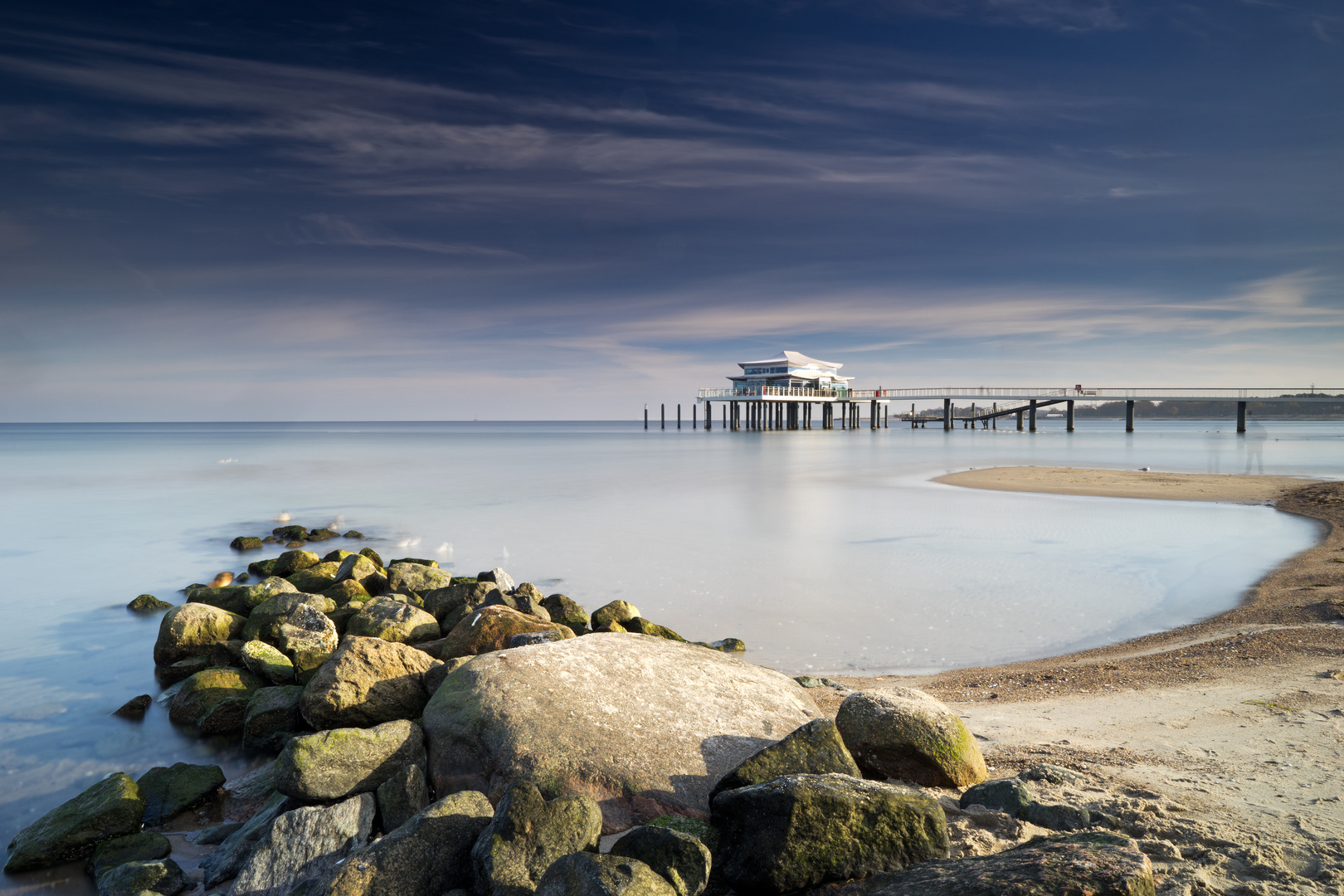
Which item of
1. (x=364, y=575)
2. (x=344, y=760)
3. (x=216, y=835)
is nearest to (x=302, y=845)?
(x=344, y=760)

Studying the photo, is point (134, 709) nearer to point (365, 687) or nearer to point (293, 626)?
point (293, 626)

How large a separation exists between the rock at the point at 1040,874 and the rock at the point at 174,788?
437 centimetres

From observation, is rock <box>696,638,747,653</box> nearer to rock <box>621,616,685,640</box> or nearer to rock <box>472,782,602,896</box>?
rock <box>621,616,685,640</box>

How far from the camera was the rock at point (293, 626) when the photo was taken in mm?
6711

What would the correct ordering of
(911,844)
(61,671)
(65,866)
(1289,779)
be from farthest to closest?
(61,671) < (65,866) < (1289,779) < (911,844)

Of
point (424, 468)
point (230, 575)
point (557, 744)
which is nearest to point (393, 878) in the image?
point (557, 744)

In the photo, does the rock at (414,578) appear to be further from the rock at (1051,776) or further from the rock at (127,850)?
the rock at (1051,776)

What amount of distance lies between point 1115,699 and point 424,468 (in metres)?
37.3

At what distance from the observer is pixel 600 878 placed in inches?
109

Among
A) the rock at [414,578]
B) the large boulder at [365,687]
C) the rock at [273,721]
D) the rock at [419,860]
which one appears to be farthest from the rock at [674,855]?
the rock at [414,578]

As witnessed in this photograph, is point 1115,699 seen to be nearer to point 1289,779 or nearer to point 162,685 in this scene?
point 1289,779

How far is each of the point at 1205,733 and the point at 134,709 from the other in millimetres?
8784

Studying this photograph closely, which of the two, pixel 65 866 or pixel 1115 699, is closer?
pixel 65 866

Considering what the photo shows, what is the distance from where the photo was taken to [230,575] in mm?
12336
